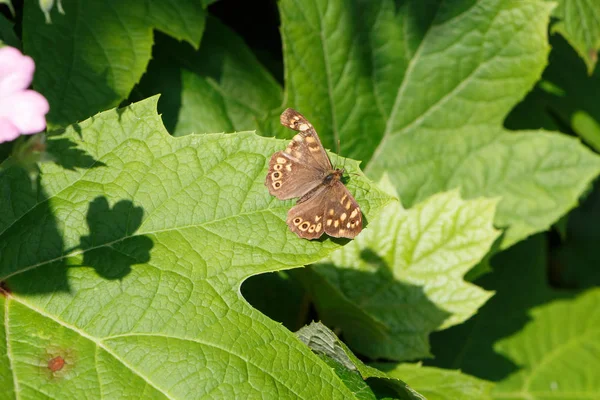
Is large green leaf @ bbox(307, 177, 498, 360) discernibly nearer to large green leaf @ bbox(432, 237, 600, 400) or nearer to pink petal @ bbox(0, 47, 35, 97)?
large green leaf @ bbox(432, 237, 600, 400)

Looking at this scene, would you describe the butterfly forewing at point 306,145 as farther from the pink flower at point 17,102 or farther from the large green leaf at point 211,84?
the pink flower at point 17,102

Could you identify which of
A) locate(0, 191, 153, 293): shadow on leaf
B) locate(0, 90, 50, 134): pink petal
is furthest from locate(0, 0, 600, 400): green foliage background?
locate(0, 90, 50, 134): pink petal

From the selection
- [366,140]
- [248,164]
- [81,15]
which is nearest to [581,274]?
[366,140]

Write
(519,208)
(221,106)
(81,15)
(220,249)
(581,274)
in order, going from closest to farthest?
1. (220,249)
2. (81,15)
3. (221,106)
4. (519,208)
5. (581,274)

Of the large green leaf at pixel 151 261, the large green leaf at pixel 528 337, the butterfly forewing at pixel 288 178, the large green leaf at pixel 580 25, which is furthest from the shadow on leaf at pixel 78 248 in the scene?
the large green leaf at pixel 580 25

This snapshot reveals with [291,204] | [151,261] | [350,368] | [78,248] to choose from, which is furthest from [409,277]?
[78,248]

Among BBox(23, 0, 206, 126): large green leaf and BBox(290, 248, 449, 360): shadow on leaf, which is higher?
BBox(23, 0, 206, 126): large green leaf

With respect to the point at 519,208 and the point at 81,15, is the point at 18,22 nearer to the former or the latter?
the point at 81,15
